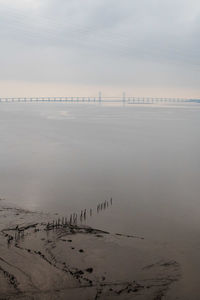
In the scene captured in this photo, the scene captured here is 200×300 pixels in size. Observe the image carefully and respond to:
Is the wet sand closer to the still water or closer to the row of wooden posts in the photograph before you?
the row of wooden posts

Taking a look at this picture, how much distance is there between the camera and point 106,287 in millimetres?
6758

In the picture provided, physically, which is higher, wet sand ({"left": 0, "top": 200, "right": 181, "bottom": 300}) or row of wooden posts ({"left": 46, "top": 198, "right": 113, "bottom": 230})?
row of wooden posts ({"left": 46, "top": 198, "right": 113, "bottom": 230})

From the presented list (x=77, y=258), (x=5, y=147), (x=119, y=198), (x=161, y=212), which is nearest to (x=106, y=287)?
(x=77, y=258)

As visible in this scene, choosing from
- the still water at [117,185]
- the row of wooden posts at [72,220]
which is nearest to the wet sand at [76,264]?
the row of wooden posts at [72,220]

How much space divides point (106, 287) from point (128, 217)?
4.32 meters

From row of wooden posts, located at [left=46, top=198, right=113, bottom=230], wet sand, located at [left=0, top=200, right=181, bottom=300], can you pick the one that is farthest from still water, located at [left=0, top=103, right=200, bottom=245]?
wet sand, located at [left=0, top=200, right=181, bottom=300]

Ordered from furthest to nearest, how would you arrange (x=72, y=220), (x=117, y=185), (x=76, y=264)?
(x=117, y=185) → (x=72, y=220) → (x=76, y=264)

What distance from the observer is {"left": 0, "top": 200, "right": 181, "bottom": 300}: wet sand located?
21.6 ft

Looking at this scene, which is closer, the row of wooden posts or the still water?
the row of wooden posts

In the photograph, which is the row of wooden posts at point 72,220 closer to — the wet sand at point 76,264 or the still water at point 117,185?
the wet sand at point 76,264

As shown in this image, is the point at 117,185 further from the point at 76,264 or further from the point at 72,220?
the point at 76,264

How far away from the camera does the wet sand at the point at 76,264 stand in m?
6.58

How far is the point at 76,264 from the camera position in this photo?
7598mm

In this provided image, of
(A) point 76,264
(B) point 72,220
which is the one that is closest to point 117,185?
(B) point 72,220
